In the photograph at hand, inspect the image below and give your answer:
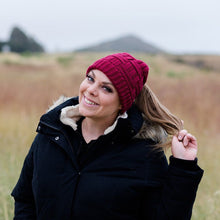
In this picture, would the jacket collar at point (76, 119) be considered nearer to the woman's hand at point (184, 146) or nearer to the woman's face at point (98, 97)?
the woman's face at point (98, 97)

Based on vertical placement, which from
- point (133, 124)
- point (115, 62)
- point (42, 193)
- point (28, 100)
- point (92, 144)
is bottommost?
point (28, 100)

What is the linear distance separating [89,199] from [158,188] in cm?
35

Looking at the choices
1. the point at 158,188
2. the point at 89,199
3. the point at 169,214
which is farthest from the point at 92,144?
the point at 169,214

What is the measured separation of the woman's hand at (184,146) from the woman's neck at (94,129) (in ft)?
1.34

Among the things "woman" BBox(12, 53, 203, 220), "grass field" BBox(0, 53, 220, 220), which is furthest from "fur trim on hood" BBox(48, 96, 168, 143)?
"grass field" BBox(0, 53, 220, 220)

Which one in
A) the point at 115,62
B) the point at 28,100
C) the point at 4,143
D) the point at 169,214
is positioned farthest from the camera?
the point at 28,100

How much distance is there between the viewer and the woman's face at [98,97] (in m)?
1.75

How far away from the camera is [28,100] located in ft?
24.4

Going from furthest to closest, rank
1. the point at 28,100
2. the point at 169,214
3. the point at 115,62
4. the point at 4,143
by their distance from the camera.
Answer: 1. the point at 28,100
2. the point at 4,143
3. the point at 115,62
4. the point at 169,214

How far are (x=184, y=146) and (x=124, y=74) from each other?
0.47m

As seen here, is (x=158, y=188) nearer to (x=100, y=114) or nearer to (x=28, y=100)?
(x=100, y=114)

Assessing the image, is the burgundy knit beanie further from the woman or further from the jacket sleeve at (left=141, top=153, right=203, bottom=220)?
the jacket sleeve at (left=141, top=153, right=203, bottom=220)

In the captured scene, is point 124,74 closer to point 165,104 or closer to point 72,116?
point 72,116

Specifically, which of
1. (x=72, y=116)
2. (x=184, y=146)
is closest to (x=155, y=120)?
(x=184, y=146)
